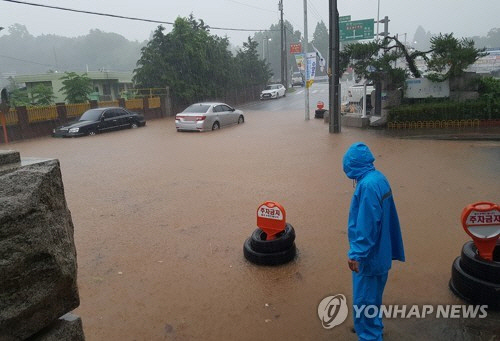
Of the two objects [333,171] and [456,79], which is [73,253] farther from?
[456,79]

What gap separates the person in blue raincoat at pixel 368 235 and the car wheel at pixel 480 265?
1.01 metres

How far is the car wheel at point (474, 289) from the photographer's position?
3463 millimetres

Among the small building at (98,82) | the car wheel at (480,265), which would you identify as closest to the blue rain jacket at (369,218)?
the car wheel at (480,265)

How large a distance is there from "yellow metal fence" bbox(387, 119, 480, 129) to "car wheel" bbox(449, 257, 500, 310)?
1229 centimetres

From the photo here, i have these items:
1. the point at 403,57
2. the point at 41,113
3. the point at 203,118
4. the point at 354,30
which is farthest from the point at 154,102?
the point at 403,57

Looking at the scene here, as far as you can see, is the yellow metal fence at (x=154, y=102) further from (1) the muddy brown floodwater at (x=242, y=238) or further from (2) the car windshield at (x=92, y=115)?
(1) the muddy brown floodwater at (x=242, y=238)

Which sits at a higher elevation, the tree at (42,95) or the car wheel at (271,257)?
the tree at (42,95)

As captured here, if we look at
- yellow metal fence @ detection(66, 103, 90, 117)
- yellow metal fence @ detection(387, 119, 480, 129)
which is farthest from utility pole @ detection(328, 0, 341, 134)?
yellow metal fence @ detection(66, 103, 90, 117)

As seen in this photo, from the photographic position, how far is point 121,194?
801 centimetres

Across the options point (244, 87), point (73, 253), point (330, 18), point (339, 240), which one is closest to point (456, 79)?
point (330, 18)

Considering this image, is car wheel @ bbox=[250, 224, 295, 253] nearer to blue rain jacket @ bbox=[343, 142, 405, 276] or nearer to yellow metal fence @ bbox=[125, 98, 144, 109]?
blue rain jacket @ bbox=[343, 142, 405, 276]

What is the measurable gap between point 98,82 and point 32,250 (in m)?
38.9

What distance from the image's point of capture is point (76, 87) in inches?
919

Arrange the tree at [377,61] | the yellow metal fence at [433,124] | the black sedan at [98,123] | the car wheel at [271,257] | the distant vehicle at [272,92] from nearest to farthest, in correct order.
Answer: the car wheel at [271,257], the yellow metal fence at [433,124], the tree at [377,61], the black sedan at [98,123], the distant vehicle at [272,92]
